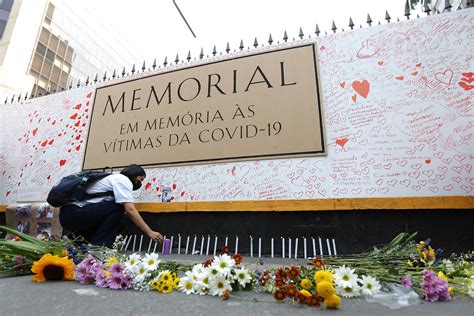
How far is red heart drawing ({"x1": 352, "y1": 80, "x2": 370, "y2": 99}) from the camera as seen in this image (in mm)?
3225

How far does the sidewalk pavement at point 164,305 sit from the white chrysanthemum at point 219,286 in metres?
0.03

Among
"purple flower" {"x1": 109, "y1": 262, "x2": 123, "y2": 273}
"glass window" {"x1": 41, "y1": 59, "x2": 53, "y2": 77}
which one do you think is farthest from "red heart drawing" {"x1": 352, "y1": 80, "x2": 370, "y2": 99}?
"glass window" {"x1": 41, "y1": 59, "x2": 53, "y2": 77}

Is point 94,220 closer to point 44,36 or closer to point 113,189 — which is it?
point 113,189

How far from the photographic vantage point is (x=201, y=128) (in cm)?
374

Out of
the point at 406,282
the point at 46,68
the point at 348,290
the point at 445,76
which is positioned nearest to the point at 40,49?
the point at 46,68

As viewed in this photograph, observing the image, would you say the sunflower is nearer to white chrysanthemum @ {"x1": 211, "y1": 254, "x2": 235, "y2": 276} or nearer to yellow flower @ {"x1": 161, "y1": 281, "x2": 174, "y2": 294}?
yellow flower @ {"x1": 161, "y1": 281, "x2": 174, "y2": 294}

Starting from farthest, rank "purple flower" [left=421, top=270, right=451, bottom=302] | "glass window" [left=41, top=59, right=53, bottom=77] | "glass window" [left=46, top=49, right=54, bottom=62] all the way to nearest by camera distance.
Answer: "glass window" [left=46, top=49, right=54, bottom=62] < "glass window" [left=41, top=59, right=53, bottom=77] < "purple flower" [left=421, top=270, right=451, bottom=302]

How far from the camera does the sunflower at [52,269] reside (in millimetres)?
1534

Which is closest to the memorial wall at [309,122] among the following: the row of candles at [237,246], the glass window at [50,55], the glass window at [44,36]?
the row of candles at [237,246]

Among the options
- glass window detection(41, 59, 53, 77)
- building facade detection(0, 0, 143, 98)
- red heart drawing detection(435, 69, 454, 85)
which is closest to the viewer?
red heart drawing detection(435, 69, 454, 85)

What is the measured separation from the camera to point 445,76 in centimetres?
302

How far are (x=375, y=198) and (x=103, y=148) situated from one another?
3.67 meters

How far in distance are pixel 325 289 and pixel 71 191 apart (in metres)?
2.46

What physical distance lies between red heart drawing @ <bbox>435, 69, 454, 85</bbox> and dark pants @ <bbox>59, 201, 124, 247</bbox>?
12.0 ft
